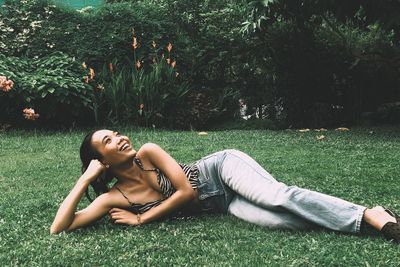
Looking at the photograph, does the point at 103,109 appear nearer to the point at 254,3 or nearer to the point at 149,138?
the point at 149,138

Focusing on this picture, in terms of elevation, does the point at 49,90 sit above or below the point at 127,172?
below

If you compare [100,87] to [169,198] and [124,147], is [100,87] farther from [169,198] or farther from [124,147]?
[169,198]

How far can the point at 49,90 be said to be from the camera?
8930 mm

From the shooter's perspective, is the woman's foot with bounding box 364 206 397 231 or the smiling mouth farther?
the smiling mouth

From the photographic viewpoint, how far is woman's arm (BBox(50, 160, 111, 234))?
11.7 feet

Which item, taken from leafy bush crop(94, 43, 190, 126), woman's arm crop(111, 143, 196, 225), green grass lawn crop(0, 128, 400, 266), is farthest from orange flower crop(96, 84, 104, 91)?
woman's arm crop(111, 143, 196, 225)

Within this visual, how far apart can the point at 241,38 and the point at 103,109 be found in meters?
3.08

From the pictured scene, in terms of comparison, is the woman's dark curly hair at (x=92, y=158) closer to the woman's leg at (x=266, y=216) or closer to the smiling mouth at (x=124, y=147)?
the smiling mouth at (x=124, y=147)

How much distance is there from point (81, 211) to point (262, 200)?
117cm

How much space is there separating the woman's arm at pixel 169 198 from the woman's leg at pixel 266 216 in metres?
0.32

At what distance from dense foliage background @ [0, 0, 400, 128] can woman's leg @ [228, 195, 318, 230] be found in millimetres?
5635

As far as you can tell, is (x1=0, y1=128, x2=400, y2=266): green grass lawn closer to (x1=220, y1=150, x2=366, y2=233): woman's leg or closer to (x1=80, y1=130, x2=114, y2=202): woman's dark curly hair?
(x1=220, y1=150, x2=366, y2=233): woman's leg

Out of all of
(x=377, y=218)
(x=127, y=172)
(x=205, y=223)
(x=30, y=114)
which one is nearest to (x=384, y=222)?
(x=377, y=218)

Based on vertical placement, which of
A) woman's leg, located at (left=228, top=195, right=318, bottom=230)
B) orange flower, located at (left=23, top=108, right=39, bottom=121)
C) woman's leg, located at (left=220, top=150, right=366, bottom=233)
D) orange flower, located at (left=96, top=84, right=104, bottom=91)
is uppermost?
woman's leg, located at (left=220, top=150, right=366, bottom=233)
